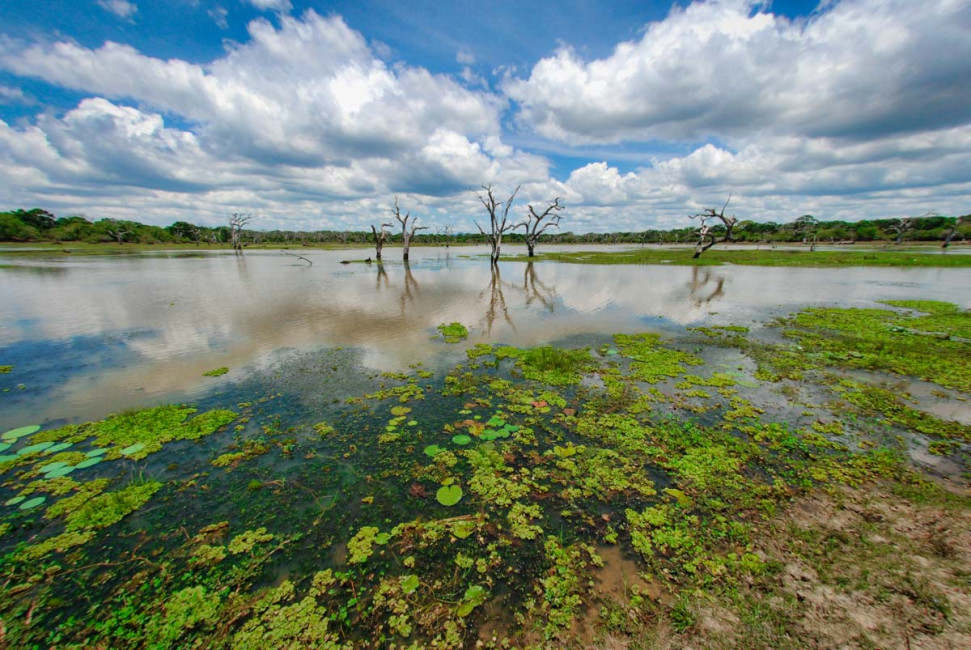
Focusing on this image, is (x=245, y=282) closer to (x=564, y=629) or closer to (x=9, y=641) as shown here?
(x=9, y=641)

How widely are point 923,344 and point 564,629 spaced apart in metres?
15.1

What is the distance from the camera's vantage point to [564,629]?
10.1 ft

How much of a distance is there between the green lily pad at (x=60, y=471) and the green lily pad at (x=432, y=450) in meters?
5.25

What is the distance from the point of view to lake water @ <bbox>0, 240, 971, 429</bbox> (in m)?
8.30

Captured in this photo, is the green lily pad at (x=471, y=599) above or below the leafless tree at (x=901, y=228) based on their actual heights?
below

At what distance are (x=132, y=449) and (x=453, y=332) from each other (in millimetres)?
8445

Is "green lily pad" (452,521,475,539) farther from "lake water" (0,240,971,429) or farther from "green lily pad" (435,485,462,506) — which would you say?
"lake water" (0,240,971,429)

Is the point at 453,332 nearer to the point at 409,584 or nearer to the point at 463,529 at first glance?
the point at 463,529

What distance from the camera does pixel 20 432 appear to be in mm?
5949

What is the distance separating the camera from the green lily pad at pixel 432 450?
5574mm

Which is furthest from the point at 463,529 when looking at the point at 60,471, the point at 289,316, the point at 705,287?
the point at 705,287

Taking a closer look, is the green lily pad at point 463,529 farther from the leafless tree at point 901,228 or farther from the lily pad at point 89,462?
the leafless tree at point 901,228

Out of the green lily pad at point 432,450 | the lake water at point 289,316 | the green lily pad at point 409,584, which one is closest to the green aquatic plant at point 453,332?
the lake water at point 289,316

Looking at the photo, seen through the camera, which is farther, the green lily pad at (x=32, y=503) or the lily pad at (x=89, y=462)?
the lily pad at (x=89, y=462)
